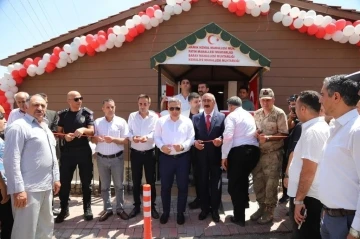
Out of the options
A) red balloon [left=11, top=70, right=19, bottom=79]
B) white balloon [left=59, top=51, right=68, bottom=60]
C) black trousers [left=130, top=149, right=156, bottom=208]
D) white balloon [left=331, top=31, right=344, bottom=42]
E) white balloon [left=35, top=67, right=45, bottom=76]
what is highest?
white balloon [left=331, top=31, right=344, bottom=42]

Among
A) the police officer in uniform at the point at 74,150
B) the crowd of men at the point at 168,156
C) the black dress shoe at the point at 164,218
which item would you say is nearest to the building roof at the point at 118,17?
the crowd of men at the point at 168,156

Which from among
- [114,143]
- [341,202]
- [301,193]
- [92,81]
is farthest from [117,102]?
[341,202]

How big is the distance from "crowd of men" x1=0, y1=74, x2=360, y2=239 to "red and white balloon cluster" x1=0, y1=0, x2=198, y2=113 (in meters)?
3.41

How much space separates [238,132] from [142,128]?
1595 millimetres

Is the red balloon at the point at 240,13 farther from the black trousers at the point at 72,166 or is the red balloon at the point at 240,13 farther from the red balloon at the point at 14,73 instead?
the red balloon at the point at 14,73

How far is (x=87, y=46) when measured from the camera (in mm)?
7777

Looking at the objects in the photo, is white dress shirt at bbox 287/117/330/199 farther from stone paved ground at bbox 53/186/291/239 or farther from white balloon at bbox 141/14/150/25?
white balloon at bbox 141/14/150/25

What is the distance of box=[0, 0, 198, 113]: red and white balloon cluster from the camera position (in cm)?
759

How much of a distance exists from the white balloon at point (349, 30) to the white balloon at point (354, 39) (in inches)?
6.1

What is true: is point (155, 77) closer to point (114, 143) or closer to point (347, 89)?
point (114, 143)

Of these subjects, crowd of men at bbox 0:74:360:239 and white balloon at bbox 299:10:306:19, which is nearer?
crowd of men at bbox 0:74:360:239

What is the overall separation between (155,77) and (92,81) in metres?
2.00

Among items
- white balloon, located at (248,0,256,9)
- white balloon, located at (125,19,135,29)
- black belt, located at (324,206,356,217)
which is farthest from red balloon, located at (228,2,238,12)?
black belt, located at (324,206,356,217)

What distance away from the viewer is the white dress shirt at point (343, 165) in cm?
181
